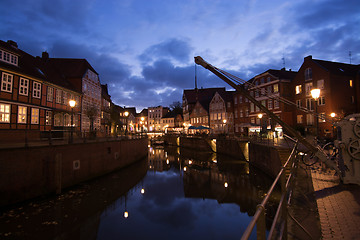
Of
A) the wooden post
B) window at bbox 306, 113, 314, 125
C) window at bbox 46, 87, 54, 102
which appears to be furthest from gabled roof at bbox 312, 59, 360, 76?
window at bbox 46, 87, 54, 102

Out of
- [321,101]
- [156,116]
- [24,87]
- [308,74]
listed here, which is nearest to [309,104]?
[321,101]

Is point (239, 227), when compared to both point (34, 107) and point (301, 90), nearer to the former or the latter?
point (34, 107)

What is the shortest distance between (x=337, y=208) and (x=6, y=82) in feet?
79.9

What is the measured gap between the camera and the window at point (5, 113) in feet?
63.3

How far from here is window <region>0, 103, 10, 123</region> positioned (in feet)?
63.3

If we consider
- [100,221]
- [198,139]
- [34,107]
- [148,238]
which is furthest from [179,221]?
[198,139]

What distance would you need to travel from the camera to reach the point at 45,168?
1440 cm

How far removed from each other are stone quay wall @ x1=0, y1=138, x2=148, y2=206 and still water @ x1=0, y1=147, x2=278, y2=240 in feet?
2.15

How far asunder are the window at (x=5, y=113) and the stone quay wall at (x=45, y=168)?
308 inches

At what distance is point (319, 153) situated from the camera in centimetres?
1054

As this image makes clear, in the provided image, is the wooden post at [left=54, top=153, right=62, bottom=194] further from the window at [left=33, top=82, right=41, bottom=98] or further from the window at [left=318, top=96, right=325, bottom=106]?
the window at [left=318, top=96, right=325, bottom=106]

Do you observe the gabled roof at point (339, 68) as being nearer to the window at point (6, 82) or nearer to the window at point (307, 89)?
the window at point (307, 89)

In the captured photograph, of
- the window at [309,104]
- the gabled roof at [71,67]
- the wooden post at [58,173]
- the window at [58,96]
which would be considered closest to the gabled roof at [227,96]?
the window at [309,104]

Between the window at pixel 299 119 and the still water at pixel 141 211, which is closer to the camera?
the still water at pixel 141 211
